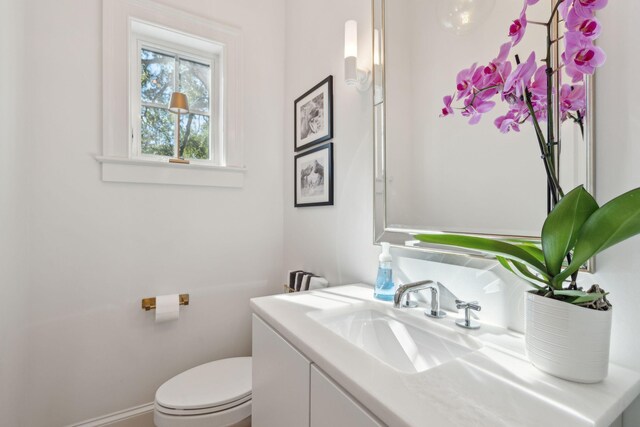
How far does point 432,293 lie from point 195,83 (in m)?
1.71

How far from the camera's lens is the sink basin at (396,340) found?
26.5 inches

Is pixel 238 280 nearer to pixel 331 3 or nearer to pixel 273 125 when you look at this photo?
pixel 273 125

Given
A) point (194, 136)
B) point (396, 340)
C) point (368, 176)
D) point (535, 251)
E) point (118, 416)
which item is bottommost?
point (118, 416)

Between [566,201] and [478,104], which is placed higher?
[478,104]

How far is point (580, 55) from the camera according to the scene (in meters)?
0.49

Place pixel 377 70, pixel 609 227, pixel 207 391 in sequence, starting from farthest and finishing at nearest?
pixel 207 391 → pixel 377 70 → pixel 609 227

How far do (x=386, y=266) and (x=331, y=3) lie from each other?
4.13 feet

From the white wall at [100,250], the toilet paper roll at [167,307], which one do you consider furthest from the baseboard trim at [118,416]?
the toilet paper roll at [167,307]

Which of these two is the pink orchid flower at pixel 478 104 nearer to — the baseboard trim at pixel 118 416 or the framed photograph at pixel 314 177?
the framed photograph at pixel 314 177

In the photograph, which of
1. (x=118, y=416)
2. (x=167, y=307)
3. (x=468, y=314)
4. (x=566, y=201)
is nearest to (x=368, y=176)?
(x=468, y=314)

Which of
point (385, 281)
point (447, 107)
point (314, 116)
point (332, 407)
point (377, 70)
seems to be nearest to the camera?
point (332, 407)

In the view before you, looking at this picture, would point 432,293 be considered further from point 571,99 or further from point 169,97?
point 169,97

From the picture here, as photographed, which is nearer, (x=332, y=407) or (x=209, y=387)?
(x=332, y=407)

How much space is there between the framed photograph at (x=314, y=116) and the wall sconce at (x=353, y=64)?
0.77ft
